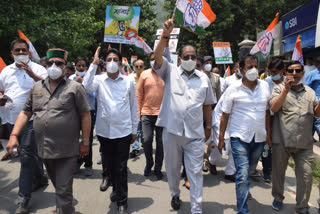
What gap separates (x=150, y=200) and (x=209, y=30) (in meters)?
19.0

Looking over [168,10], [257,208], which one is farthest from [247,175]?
[168,10]

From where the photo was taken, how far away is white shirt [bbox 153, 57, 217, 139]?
3.56m

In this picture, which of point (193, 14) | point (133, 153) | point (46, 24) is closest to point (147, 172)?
point (133, 153)

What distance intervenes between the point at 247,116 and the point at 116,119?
68.1 inches

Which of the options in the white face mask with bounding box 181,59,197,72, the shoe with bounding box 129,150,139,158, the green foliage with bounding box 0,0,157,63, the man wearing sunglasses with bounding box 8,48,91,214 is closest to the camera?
the man wearing sunglasses with bounding box 8,48,91,214

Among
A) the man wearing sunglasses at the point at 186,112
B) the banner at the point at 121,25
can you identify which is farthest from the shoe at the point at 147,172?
the banner at the point at 121,25

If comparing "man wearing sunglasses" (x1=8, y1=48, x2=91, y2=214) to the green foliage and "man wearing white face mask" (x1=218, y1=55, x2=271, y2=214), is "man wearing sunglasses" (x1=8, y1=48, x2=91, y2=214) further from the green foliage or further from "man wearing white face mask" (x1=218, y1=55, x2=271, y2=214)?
the green foliage

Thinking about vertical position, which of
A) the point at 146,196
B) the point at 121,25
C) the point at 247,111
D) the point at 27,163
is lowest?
the point at 146,196

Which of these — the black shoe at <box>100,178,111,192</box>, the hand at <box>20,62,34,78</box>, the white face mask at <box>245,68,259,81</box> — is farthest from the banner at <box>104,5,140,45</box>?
the white face mask at <box>245,68,259,81</box>

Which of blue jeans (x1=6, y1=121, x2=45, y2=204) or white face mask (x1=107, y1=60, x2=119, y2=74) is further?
white face mask (x1=107, y1=60, x2=119, y2=74)

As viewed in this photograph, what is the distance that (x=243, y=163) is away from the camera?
11.8 ft

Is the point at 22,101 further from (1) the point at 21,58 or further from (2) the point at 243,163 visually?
(2) the point at 243,163

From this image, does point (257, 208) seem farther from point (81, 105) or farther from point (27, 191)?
point (27, 191)

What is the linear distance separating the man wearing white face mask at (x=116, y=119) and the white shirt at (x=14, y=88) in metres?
0.86
